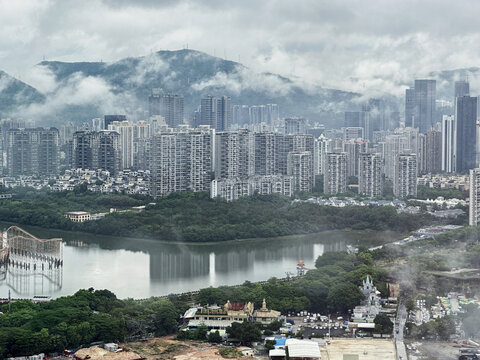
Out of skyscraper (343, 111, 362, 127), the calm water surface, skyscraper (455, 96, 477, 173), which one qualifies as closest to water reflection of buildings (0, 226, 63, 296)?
the calm water surface

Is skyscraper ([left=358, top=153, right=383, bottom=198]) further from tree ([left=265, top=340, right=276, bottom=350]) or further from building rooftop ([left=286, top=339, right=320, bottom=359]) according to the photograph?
building rooftop ([left=286, top=339, right=320, bottom=359])

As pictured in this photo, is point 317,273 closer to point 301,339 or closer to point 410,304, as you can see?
point 410,304

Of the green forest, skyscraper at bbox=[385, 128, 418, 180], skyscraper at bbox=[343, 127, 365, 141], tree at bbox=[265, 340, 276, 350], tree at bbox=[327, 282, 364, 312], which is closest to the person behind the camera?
the green forest

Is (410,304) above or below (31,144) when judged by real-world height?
below

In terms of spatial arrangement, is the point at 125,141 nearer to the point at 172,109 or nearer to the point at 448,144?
the point at 172,109

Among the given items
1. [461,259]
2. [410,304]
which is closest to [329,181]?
[461,259]

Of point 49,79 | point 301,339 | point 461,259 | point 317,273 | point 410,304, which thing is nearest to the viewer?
point 301,339
